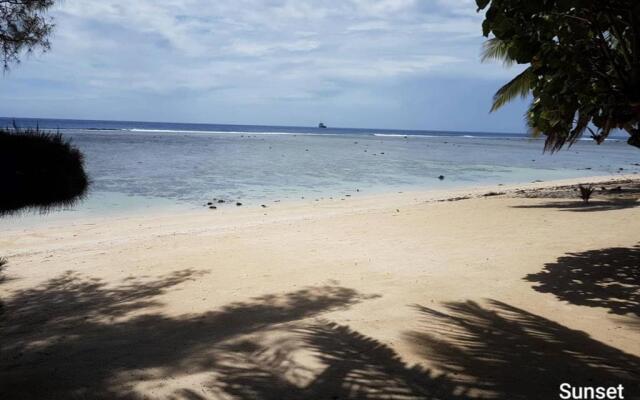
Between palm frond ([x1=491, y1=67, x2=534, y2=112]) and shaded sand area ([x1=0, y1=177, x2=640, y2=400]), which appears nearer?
shaded sand area ([x1=0, y1=177, x2=640, y2=400])

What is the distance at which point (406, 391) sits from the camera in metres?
2.95

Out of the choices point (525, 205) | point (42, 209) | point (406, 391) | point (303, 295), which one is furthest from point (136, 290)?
point (525, 205)

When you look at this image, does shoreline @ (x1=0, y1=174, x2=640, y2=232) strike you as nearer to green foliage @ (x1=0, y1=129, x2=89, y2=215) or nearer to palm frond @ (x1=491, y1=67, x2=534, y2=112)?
palm frond @ (x1=491, y1=67, x2=534, y2=112)

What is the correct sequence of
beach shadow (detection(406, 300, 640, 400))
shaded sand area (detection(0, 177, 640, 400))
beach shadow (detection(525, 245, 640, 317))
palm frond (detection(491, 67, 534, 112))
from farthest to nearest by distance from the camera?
1. palm frond (detection(491, 67, 534, 112))
2. beach shadow (detection(525, 245, 640, 317))
3. shaded sand area (detection(0, 177, 640, 400))
4. beach shadow (detection(406, 300, 640, 400))

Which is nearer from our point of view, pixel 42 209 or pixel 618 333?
pixel 42 209

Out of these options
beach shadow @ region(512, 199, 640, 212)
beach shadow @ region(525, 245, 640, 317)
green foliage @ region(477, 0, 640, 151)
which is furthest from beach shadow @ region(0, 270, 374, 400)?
beach shadow @ region(512, 199, 640, 212)

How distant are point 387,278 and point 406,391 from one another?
3.18 meters

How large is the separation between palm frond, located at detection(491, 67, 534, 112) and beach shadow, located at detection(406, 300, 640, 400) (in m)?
13.9

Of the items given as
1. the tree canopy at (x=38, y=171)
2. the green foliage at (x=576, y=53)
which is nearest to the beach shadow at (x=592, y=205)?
the green foliage at (x=576, y=53)

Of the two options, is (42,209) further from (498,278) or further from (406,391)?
(498,278)

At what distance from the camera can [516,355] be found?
11.5ft

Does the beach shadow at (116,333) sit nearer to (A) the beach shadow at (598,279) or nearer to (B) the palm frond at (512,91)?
(A) the beach shadow at (598,279)

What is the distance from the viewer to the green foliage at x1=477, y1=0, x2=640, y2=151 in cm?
429

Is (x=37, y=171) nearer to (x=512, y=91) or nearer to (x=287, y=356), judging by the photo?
(x=287, y=356)
